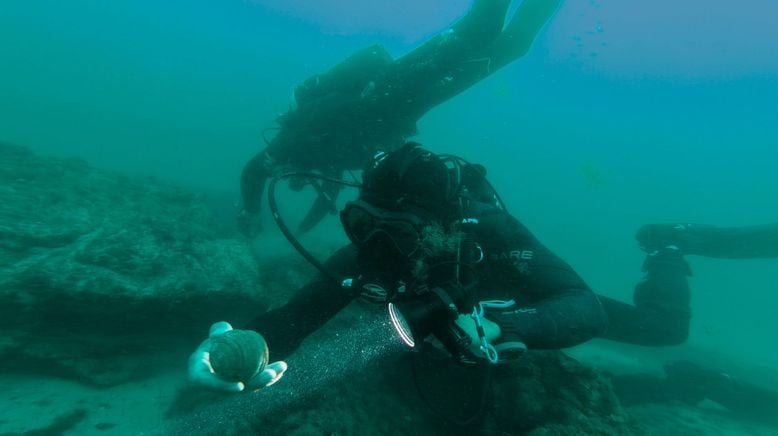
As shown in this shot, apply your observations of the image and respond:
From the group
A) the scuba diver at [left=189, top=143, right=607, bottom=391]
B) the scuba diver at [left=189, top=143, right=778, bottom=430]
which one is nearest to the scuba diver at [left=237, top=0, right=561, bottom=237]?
the scuba diver at [left=189, top=143, right=778, bottom=430]

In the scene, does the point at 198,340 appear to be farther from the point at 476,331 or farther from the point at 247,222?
the point at 476,331

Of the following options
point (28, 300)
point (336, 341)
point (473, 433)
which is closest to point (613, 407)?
point (473, 433)

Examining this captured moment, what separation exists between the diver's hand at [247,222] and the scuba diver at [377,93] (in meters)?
0.57

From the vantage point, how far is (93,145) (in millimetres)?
38906

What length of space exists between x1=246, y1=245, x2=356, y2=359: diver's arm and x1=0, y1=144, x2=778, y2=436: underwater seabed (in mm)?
542

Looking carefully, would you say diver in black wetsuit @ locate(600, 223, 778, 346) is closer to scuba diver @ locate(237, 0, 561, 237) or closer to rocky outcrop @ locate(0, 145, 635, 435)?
rocky outcrop @ locate(0, 145, 635, 435)

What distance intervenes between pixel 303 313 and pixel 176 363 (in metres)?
2.57

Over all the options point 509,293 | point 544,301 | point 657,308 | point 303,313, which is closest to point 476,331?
point 544,301

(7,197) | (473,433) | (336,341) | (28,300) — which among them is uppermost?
(7,197)

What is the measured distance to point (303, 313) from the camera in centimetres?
334

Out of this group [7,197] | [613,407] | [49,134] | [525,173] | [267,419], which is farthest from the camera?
[525,173]

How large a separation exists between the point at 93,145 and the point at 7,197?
142 ft

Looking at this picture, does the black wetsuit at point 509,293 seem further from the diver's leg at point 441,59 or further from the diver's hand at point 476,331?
the diver's leg at point 441,59

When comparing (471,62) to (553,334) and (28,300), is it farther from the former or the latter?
(28,300)
